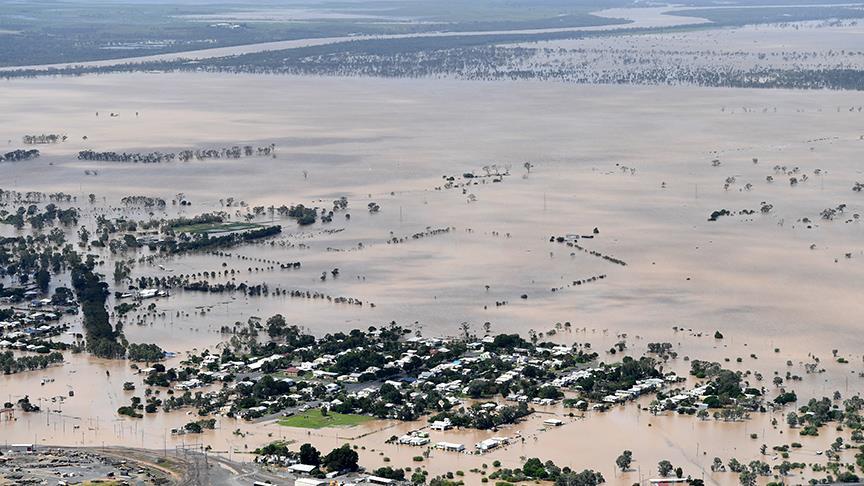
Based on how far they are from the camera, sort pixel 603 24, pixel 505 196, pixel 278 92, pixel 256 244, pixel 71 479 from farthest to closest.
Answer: pixel 603 24, pixel 278 92, pixel 505 196, pixel 256 244, pixel 71 479

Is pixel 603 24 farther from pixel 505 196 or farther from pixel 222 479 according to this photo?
pixel 222 479

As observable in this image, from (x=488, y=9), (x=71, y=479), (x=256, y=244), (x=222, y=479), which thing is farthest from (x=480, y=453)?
(x=488, y=9)

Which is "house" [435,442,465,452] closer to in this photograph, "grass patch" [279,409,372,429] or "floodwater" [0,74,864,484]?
"floodwater" [0,74,864,484]

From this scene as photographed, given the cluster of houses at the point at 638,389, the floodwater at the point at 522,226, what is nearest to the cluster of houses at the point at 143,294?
the floodwater at the point at 522,226

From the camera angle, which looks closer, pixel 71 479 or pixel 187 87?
pixel 71 479

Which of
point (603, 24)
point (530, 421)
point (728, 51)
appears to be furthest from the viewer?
point (603, 24)

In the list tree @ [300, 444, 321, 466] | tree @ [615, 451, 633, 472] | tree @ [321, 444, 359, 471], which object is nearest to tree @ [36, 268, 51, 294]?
tree @ [300, 444, 321, 466]

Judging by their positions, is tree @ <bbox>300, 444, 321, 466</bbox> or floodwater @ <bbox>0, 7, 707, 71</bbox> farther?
floodwater @ <bbox>0, 7, 707, 71</bbox>
